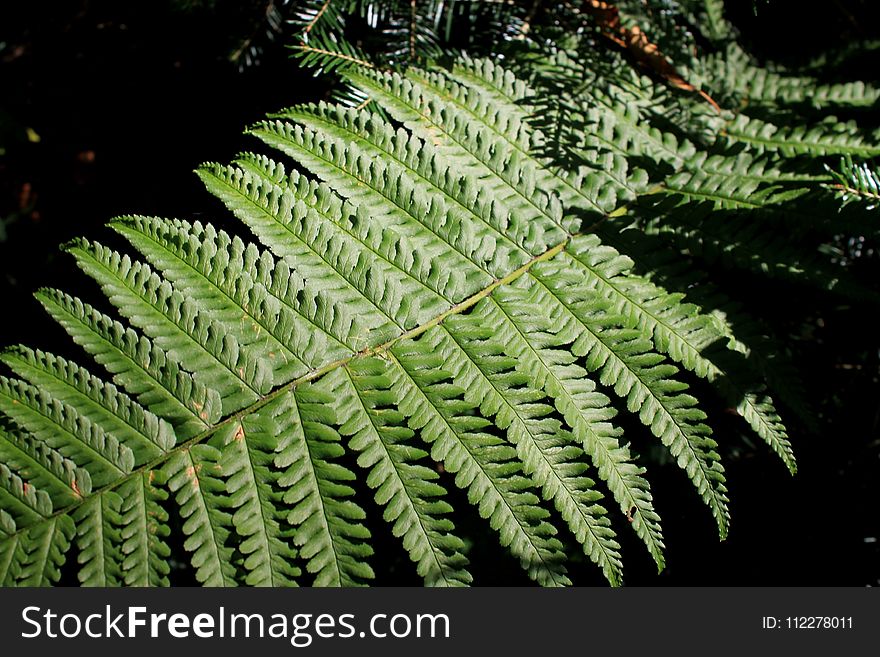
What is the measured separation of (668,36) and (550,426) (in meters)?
1.58

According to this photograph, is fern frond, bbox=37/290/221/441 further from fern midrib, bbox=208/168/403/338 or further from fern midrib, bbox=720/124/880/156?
fern midrib, bbox=720/124/880/156

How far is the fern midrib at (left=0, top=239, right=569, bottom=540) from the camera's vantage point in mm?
1126

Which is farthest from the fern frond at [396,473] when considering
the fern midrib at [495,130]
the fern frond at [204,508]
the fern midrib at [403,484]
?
the fern midrib at [495,130]

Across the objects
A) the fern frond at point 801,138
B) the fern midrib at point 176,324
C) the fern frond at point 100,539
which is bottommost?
the fern frond at point 100,539

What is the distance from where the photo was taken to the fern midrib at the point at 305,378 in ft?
3.69

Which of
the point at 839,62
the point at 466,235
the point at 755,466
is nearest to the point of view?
the point at 466,235

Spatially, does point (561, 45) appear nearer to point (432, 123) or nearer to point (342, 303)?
point (432, 123)

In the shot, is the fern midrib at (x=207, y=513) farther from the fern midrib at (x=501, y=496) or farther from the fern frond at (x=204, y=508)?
the fern midrib at (x=501, y=496)

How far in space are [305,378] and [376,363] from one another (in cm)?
14

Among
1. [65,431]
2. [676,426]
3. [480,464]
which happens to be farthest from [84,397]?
[676,426]

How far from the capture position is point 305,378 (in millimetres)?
1246

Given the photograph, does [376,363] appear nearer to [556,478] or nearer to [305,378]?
[305,378]
